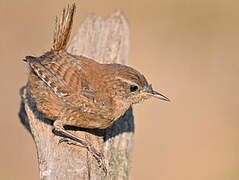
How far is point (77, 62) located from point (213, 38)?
18.8ft

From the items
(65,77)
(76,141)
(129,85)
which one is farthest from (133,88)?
(76,141)

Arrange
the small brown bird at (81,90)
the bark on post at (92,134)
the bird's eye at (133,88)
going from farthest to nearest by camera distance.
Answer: the bird's eye at (133,88), the small brown bird at (81,90), the bark on post at (92,134)

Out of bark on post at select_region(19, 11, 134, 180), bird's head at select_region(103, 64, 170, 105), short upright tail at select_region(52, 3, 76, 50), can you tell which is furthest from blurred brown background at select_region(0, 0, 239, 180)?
short upright tail at select_region(52, 3, 76, 50)

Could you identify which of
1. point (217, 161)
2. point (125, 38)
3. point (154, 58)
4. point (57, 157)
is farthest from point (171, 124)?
point (57, 157)

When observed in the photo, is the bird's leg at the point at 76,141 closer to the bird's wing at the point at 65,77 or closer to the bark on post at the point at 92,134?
the bark on post at the point at 92,134

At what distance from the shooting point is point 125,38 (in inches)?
231

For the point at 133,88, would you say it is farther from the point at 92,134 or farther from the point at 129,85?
the point at 92,134

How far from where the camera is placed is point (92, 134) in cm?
471

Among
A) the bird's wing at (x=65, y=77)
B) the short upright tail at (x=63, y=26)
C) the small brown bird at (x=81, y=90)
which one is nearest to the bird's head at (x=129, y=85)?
the small brown bird at (x=81, y=90)

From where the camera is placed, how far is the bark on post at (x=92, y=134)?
13.0 feet

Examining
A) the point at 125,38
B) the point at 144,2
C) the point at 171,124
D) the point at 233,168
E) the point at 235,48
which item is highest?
the point at 144,2

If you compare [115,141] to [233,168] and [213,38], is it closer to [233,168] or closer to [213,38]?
[233,168]

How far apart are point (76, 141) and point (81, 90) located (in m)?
0.54

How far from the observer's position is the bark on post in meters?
3.96
